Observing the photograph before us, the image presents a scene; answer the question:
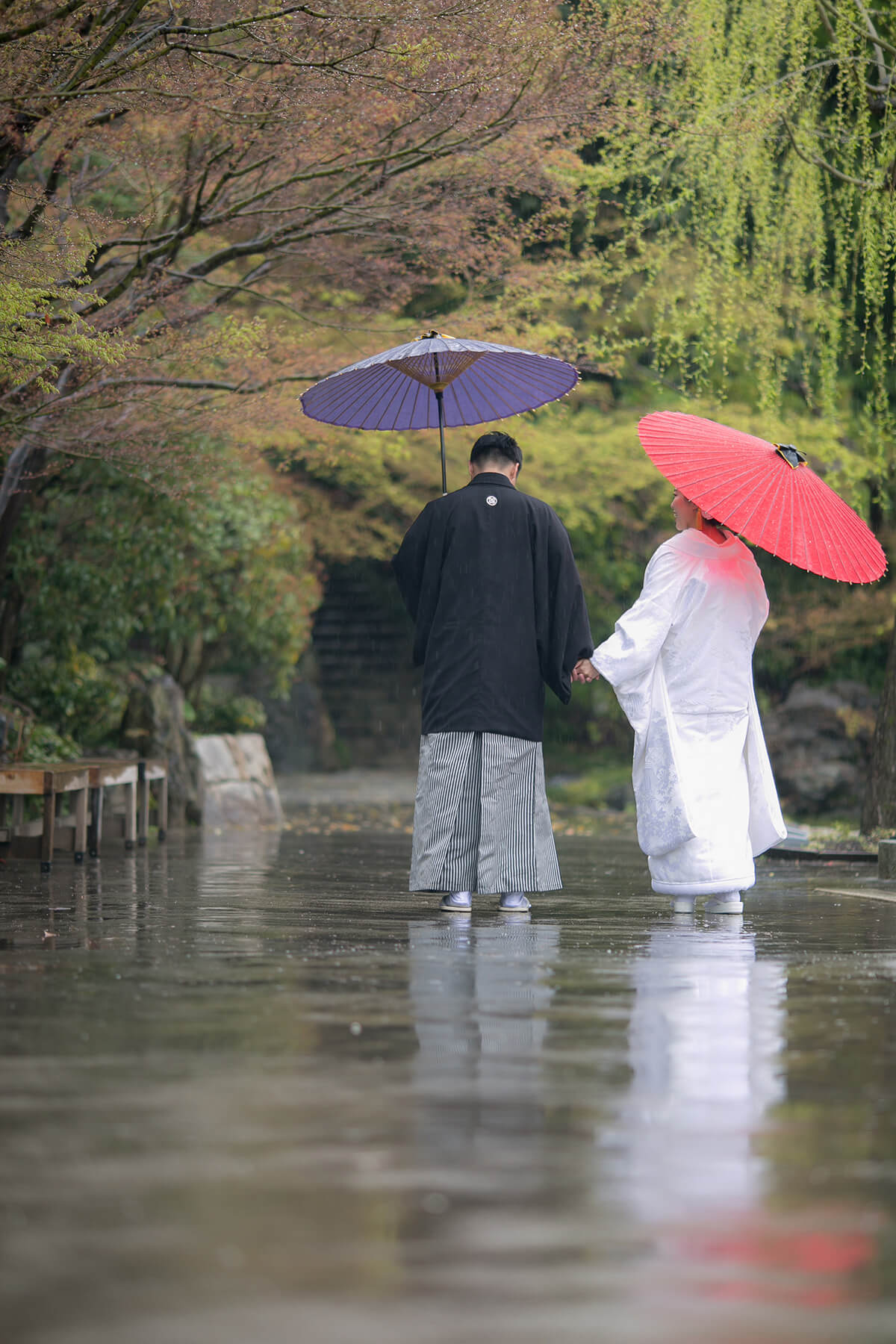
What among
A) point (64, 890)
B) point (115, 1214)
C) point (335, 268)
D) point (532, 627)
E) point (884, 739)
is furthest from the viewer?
point (884, 739)

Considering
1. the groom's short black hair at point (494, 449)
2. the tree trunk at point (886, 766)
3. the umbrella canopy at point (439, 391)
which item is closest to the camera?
the groom's short black hair at point (494, 449)

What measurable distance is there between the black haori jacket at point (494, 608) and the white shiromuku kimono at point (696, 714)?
29 centimetres

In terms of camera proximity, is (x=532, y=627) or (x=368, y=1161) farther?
(x=532, y=627)

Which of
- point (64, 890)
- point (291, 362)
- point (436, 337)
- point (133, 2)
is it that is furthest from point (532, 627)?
point (291, 362)

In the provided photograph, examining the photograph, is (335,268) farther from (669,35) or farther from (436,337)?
(436,337)

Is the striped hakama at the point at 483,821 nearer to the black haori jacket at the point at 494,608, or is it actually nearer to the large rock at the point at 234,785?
the black haori jacket at the point at 494,608

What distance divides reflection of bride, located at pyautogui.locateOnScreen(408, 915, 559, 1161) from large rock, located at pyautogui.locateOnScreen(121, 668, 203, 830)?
290 inches

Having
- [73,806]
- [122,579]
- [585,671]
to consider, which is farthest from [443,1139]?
[122,579]

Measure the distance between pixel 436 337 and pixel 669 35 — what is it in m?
3.33

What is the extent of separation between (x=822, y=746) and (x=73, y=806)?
373 inches

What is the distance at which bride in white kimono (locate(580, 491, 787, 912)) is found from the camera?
7.86 meters

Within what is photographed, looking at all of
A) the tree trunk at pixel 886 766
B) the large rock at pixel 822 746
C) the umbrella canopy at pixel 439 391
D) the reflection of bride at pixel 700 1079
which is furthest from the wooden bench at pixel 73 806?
the large rock at pixel 822 746

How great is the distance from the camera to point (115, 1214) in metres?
2.99

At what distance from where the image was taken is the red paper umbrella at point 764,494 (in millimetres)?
7672
